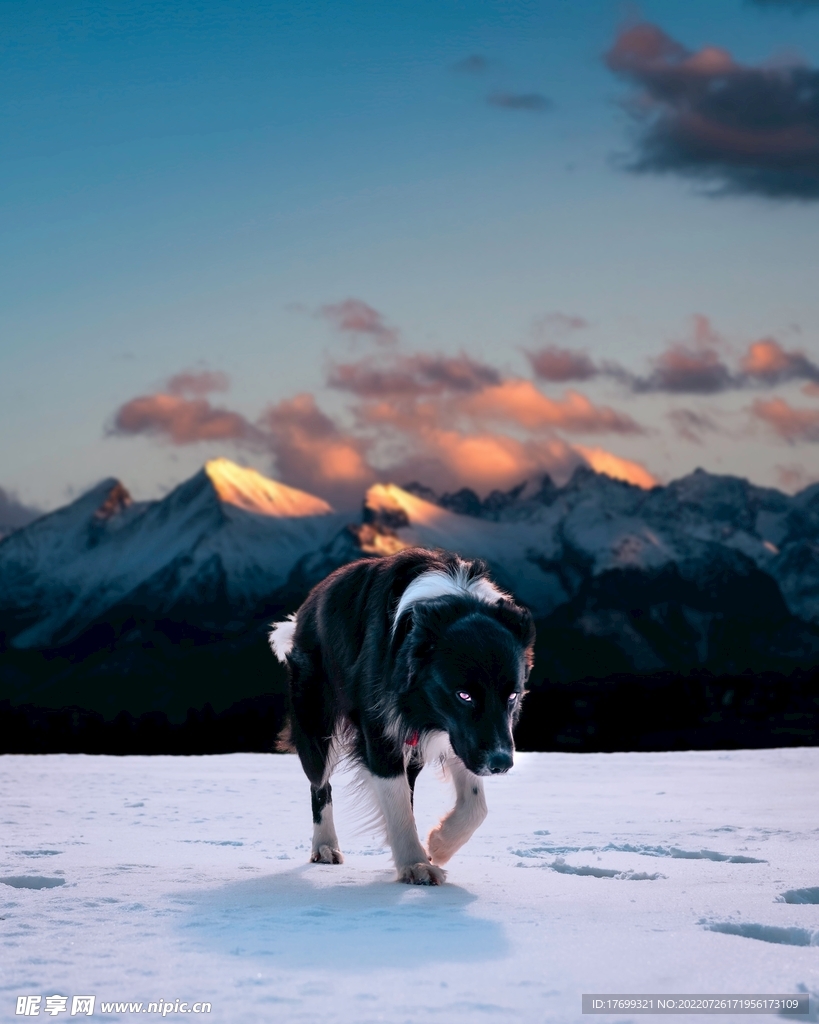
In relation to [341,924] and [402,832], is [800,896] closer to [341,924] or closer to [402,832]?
[402,832]

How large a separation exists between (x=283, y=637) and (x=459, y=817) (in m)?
2.19

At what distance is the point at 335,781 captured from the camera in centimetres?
1426

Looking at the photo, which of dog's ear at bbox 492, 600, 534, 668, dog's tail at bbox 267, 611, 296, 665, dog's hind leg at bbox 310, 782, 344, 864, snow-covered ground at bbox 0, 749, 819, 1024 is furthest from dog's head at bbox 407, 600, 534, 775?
dog's tail at bbox 267, 611, 296, 665

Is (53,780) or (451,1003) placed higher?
(451,1003)

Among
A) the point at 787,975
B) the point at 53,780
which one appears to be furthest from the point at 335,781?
the point at 787,975

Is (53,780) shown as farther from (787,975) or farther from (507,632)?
(787,975)

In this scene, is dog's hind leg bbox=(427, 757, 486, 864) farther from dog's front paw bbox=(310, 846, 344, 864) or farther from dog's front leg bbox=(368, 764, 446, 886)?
dog's front paw bbox=(310, 846, 344, 864)

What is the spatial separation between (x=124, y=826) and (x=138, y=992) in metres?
5.47

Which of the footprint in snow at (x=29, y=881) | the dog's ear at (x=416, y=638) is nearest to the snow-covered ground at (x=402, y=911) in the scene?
the footprint in snow at (x=29, y=881)

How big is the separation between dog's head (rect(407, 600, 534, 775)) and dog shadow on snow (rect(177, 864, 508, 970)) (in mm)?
753

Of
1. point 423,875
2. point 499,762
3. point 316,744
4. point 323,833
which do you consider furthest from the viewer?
point 316,744

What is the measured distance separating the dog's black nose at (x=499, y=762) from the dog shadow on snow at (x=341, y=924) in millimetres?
617

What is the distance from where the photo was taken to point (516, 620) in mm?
6395

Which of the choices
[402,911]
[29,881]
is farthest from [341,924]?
[29,881]
